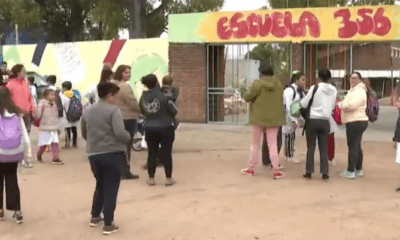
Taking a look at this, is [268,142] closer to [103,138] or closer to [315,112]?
[315,112]

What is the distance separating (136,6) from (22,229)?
29.5 meters

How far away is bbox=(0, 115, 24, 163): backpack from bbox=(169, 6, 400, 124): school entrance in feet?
32.6

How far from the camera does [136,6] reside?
3422 cm

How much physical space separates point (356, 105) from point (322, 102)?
491 mm

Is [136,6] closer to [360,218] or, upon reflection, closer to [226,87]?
[226,87]

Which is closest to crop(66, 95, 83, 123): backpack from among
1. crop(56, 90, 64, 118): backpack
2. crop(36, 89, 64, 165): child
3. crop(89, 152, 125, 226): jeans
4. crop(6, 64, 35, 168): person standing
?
crop(56, 90, 64, 118): backpack

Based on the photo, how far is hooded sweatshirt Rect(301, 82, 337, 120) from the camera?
8141mm

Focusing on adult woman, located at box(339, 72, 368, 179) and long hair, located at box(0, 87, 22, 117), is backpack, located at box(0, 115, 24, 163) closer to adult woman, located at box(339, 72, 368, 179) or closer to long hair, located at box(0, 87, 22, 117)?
long hair, located at box(0, 87, 22, 117)

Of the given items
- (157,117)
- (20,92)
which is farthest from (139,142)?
(157,117)

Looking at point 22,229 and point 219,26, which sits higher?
point 219,26

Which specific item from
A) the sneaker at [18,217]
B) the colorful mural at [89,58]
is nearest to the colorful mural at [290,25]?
the colorful mural at [89,58]

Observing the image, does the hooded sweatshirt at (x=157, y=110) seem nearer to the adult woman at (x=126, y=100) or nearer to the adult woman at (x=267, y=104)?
the adult woman at (x=126, y=100)

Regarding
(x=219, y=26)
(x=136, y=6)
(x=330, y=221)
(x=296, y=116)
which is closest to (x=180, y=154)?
(x=296, y=116)

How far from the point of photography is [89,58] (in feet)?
63.6
